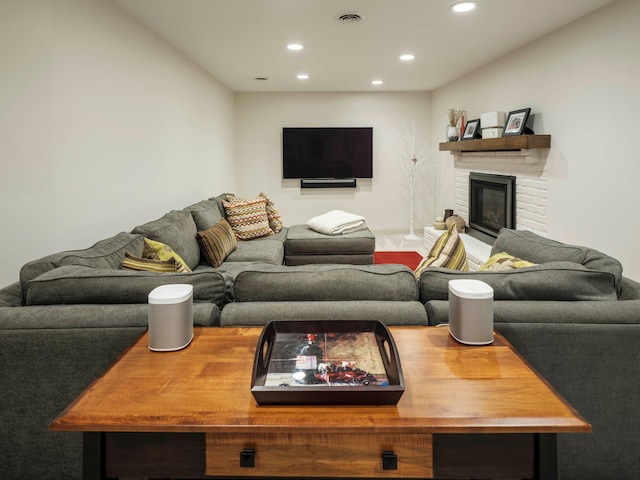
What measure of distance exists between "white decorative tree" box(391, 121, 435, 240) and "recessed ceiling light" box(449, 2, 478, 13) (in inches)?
172

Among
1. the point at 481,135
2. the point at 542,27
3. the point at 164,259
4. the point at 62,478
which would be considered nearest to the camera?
the point at 62,478

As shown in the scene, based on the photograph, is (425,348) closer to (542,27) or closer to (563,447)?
(563,447)

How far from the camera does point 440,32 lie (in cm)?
404

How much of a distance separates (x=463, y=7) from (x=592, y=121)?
4.31 feet

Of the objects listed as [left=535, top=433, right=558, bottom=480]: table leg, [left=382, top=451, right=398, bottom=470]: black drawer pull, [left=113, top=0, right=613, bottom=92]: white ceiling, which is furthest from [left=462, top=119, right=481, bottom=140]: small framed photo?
[left=382, top=451, right=398, bottom=470]: black drawer pull

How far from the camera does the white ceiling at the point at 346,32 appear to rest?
3314 millimetres

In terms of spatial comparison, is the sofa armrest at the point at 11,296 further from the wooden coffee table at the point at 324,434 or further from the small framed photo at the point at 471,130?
the small framed photo at the point at 471,130

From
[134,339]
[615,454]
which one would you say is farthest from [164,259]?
[615,454]

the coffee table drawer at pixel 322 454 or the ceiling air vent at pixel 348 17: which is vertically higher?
the ceiling air vent at pixel 348 17

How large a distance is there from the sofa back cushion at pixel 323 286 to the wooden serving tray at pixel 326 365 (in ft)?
1.14

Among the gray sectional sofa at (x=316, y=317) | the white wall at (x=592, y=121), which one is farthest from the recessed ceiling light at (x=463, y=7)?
the gray sectional sofa at (x=316, y=317)

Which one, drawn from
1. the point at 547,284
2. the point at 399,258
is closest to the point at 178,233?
the point at 547,284

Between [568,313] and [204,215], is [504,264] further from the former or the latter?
[204,215]

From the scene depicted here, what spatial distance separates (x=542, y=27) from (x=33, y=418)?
14.2 feet
